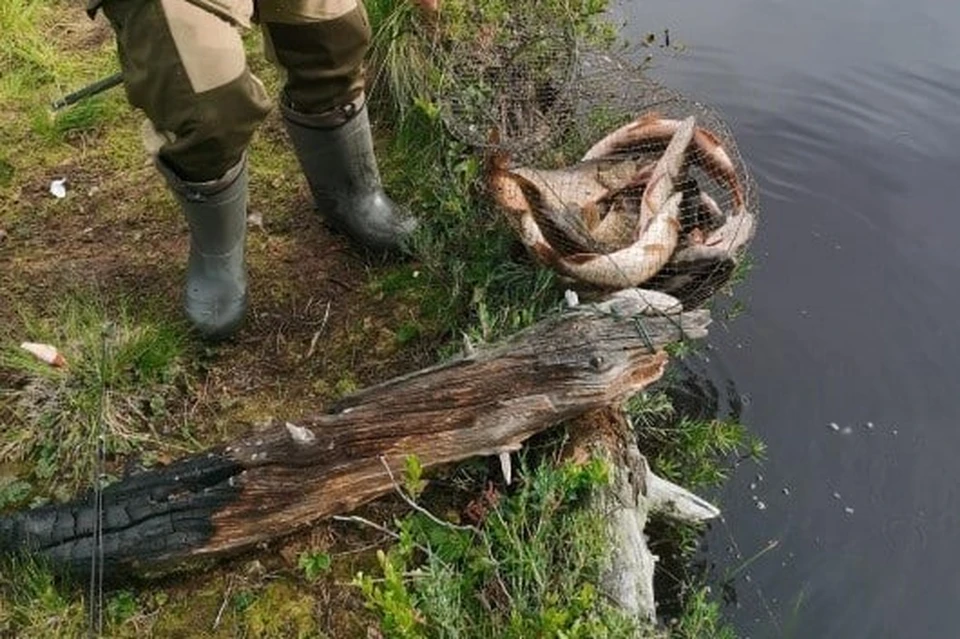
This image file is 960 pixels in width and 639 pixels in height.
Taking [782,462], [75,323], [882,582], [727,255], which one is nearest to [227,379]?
[75,323]

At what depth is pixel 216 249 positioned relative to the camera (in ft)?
11.1

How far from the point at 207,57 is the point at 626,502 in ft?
5.71

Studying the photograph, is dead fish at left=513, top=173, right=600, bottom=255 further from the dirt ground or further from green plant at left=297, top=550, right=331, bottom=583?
green plant at left=297, top=550, right=331, bottom=583

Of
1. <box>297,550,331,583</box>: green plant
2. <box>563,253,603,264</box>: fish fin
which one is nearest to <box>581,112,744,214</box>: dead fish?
<box>563,253,603,264</box>: fish fin

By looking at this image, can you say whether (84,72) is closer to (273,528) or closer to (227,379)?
(227,379)

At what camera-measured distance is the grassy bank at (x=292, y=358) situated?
278 cm

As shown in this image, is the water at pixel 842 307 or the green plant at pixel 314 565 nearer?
the green plant at pixel 314 565

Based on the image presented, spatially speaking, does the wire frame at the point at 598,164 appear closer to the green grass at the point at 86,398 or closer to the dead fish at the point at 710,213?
the dead fish at the point at 710,213

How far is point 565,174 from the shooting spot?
3887mm

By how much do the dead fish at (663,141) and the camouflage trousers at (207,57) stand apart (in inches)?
45.5

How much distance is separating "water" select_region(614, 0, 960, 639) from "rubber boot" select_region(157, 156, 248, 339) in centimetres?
193

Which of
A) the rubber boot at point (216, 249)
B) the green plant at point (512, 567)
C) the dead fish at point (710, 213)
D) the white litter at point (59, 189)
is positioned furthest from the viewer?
the white litter at point (59, 189)

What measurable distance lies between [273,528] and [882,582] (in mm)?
2142

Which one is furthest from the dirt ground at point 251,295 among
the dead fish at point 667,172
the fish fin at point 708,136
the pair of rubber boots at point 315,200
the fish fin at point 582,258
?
the fish fin at point 708,136
